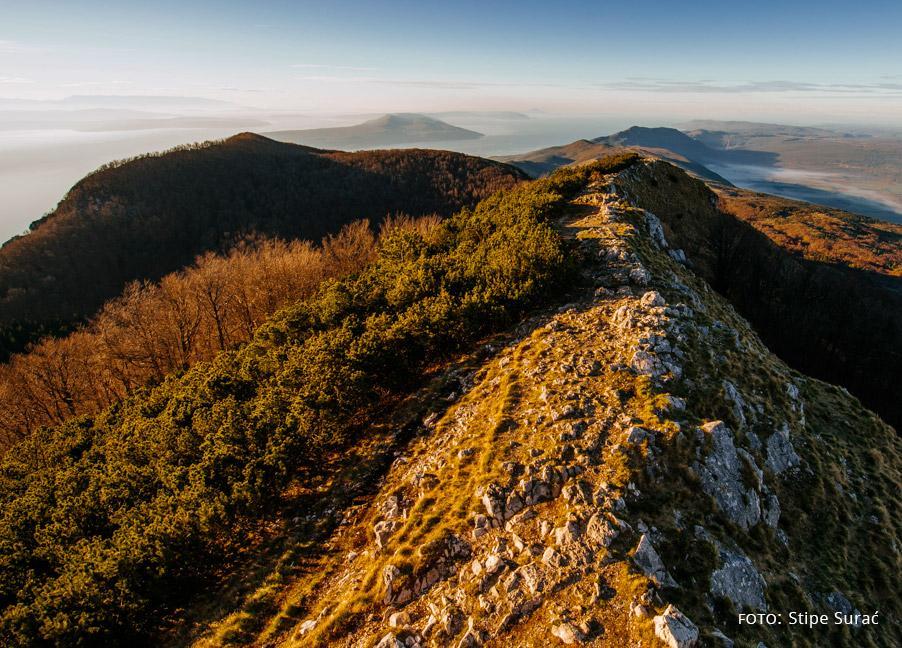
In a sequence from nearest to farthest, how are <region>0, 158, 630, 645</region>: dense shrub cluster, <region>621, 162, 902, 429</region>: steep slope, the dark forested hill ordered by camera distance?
1. <region>0, 158, 630, 645</region>: dense shrub cluster
2. <region>621, 162, 902, 429</region>: steep slope
3. the dark forested hill

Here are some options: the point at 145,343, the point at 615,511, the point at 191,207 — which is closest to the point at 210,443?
the point at 615,511

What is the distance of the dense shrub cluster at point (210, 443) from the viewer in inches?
550

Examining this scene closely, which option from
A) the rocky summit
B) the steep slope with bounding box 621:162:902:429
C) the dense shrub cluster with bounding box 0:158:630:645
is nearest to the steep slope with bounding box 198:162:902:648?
the rocky summit

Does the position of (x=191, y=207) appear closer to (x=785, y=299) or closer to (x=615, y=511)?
(x=785, y=299)

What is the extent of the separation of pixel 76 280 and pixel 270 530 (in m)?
127

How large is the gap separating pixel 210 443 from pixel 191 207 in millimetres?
157013

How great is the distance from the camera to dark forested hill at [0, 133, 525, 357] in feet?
328

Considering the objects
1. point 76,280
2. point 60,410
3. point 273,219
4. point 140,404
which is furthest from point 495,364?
point 273,219

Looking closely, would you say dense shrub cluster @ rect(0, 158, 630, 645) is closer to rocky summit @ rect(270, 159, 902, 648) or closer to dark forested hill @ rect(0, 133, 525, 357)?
rocky summit @ rect(270, 159, 902, 648)

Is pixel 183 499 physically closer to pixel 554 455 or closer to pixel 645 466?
pixel 554 455

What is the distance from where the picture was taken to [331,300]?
2800cm

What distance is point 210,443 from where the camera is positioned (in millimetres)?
18562

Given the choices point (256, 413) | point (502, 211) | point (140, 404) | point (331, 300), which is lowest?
point (140, 404)

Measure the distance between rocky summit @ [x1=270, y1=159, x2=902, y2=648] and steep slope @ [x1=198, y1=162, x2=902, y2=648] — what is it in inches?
2.4
